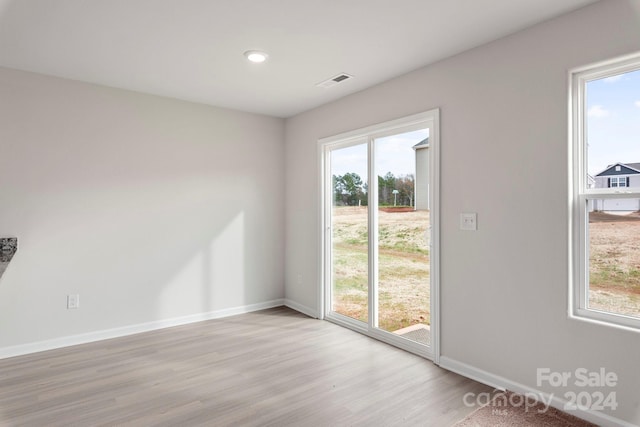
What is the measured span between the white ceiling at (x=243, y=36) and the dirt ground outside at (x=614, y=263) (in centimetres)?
134

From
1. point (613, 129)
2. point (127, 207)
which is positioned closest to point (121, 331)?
point (127, 207)

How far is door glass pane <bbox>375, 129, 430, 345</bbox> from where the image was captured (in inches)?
128

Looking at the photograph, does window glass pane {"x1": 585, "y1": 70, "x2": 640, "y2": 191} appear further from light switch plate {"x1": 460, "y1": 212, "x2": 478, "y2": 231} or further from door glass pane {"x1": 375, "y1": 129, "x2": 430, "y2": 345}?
door glass pane {"x1": 375, "y1": 129, "x2": 430, "y2": 345}

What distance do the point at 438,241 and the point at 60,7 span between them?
3.12 metres

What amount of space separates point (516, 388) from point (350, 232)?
2.14 metres

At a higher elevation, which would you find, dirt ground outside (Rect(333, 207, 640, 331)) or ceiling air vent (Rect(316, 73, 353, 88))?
ceiling air vent (Rect(316, 73, 353, 88))

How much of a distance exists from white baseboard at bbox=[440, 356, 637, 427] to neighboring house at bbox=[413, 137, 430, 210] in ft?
4.35

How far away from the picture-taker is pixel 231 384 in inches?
106

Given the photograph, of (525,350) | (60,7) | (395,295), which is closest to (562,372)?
(525,350)

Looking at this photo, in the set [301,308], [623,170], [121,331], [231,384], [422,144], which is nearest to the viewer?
[623,170]

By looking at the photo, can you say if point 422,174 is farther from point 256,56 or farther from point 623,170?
point 256,56

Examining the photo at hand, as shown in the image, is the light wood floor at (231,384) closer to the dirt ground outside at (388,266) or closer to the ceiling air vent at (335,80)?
the dirt ground outside at (388,266)

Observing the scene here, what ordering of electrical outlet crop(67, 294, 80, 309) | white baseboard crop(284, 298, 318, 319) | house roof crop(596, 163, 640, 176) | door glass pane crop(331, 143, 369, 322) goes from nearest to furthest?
house roof crop(596, 163, 640, 176) → electrical outlet crop(67, 294, 80, 309) → door glass pane crop(331, 143, 369, 322) → white baseboard crop(284, 298, 318, 319)

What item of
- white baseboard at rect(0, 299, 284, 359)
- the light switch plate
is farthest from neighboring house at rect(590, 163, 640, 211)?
white baseboard at rect(0, 299, 284, 359)
